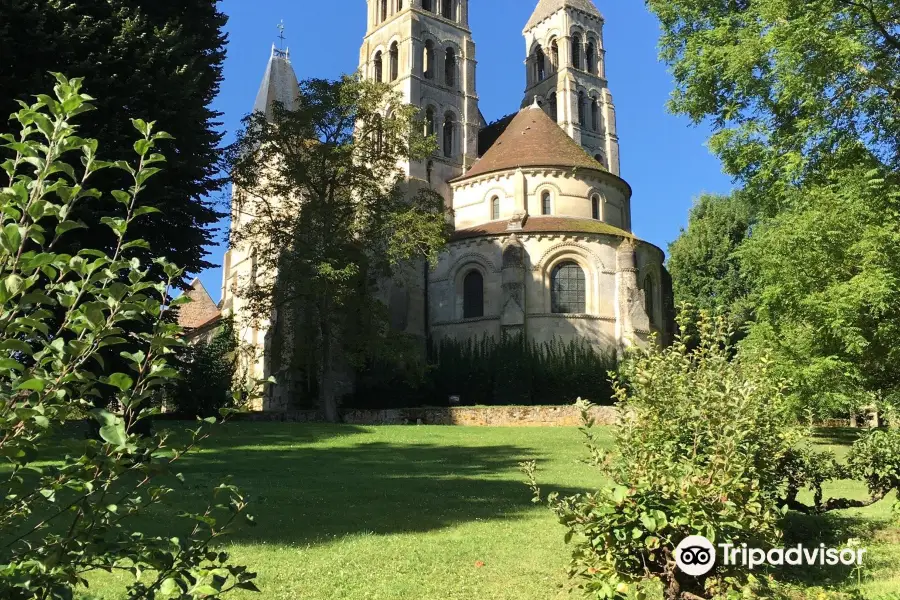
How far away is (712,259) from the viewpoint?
149 feet

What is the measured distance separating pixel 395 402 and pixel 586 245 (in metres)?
12.1

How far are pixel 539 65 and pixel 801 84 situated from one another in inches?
1710

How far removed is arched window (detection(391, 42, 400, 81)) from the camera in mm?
46375

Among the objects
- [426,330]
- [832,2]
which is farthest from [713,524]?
[426,330]

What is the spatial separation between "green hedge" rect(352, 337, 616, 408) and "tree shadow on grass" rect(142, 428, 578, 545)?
1360 centimetres

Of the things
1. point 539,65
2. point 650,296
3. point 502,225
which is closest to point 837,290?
point 502,225

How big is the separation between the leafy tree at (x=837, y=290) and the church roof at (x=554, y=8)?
4275cm

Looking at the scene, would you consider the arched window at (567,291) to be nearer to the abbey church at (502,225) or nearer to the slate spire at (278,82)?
the abbey church at (502,225)

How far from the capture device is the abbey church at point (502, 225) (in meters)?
36.2

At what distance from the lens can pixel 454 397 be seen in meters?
34.9

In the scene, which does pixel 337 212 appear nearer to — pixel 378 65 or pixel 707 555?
pixel 378 65

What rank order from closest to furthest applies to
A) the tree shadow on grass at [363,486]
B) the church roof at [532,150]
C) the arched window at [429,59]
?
1. the tree shadow on grass at [363,486]
2. the church roof at [532,150]
3. the arched window at [429,59]

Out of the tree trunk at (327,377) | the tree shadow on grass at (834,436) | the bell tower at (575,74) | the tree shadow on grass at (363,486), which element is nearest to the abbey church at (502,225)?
the tree trunk at (327,377)

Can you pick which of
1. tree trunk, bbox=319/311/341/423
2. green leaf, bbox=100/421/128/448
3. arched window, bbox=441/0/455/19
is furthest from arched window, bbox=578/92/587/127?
green leaf, bbox=100/421/128/448
